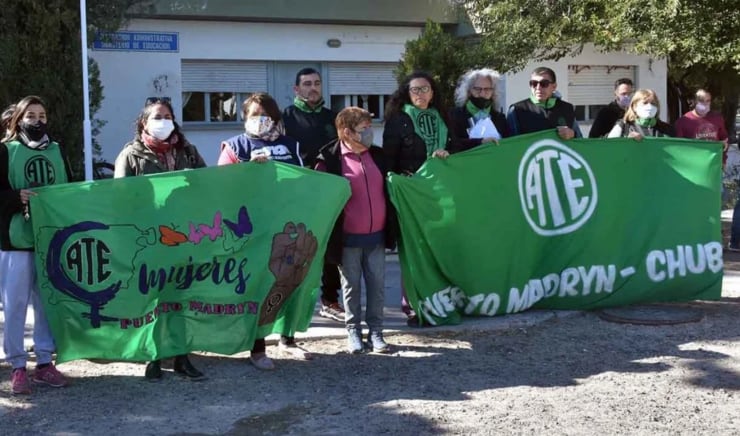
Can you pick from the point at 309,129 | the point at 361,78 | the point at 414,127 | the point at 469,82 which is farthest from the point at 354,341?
the point at 361,78

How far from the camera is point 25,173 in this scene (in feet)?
17.6

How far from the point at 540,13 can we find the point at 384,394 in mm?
10772

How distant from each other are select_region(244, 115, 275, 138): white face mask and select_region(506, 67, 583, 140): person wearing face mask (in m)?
2.45

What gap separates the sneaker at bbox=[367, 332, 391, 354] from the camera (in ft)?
20.8

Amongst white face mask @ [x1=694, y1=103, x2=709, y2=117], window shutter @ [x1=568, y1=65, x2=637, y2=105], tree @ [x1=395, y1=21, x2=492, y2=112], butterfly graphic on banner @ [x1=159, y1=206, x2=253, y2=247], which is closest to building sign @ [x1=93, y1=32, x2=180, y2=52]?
tree @ [x1=395, y1=21, x2=492, y2=112]

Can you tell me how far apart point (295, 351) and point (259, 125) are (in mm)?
1584

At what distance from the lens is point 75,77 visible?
12023 millimetres

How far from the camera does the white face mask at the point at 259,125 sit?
6000 millimetres

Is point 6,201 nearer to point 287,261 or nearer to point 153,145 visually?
point 153,145

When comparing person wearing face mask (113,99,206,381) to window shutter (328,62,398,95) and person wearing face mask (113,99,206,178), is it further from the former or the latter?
window shutter (328,62,398,95)

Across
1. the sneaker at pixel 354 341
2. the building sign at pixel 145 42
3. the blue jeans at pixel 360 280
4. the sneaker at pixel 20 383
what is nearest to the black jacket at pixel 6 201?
the sneaker at pixel 20 383

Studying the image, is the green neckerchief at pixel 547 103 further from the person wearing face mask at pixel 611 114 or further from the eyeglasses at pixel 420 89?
the eyeglasses at pixel 420 89

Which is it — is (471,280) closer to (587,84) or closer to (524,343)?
(524,343)

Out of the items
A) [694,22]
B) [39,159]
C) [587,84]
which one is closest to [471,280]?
[39,159]
